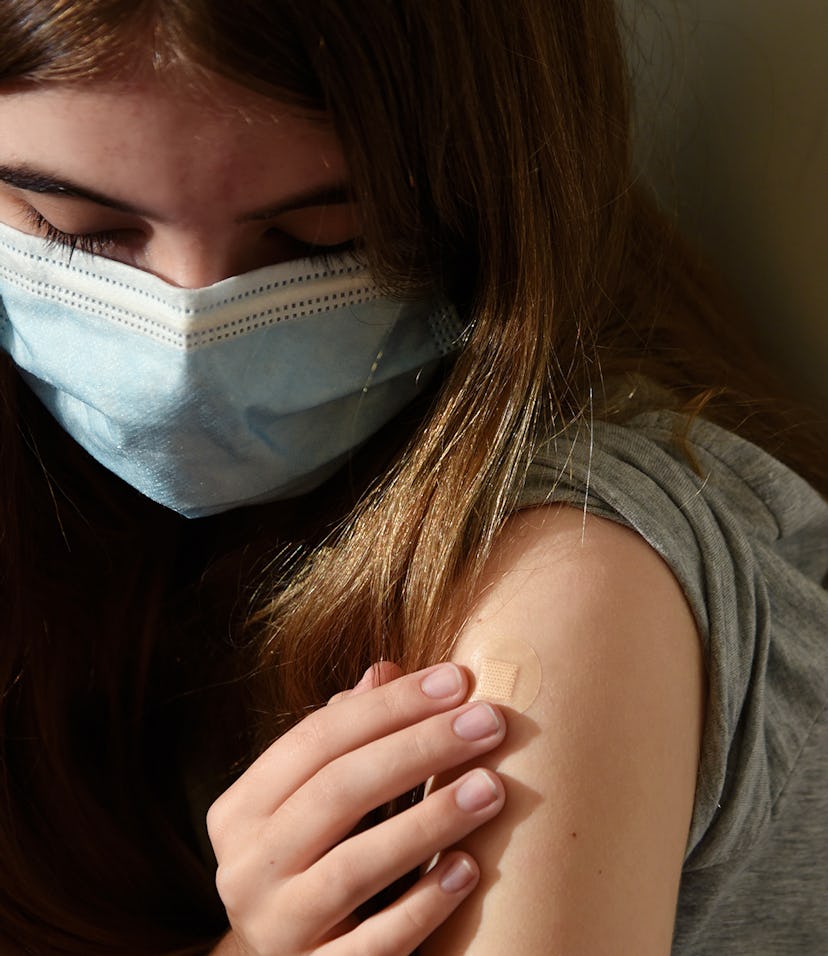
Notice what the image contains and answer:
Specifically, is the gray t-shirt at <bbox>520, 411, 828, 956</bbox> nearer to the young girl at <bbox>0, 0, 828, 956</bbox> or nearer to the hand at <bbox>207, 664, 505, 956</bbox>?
the young girl at <bbox>0, 0, 828, 956</bbox>

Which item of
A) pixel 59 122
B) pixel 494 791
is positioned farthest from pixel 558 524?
pixel 59 122

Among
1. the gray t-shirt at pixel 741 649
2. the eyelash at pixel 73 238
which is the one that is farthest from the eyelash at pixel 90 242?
the gray t-shirt at pixel 741 649

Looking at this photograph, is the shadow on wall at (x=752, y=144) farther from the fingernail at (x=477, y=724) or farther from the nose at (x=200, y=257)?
the fingernail at (x=477, y=724)

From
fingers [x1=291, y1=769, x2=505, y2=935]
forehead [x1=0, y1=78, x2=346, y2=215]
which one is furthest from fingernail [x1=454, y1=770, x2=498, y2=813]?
forehead [x1=0, y1=78, x2=346, y2=215]

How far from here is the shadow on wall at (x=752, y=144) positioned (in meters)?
1.04

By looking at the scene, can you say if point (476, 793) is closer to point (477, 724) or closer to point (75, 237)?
point (477, 724)

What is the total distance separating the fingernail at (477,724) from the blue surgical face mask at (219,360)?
0.80 feet

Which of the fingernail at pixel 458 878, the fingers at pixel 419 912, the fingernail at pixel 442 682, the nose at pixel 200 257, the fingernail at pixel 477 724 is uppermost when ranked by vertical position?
the nose at pixel 200 257

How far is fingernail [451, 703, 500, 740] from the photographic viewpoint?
702mm

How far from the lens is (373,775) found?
2.37 ft

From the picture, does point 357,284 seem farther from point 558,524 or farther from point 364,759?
point 364,759

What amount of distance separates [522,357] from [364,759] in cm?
29

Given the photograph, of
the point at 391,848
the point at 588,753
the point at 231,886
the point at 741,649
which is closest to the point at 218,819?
the point at 231,886

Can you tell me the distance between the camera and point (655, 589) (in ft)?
2.49
